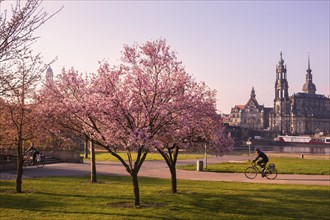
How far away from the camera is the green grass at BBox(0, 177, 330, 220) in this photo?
14.5 m

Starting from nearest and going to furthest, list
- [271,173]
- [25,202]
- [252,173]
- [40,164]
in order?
[25,202] → [271,173] → [252,173] → [40,164]

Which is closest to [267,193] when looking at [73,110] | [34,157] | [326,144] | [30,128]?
[73,110]

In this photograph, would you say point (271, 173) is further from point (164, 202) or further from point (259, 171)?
point (164, 202)

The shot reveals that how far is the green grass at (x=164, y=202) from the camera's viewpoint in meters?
14.5

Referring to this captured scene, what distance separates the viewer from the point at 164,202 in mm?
17062

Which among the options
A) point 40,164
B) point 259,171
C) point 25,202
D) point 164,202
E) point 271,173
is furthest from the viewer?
point 40,164

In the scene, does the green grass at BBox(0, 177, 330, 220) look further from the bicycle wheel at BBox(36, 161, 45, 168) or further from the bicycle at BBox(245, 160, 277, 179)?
the bicycle wheel at BBox(36, 161, 45, 168)

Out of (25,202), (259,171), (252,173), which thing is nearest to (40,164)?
(252,173)

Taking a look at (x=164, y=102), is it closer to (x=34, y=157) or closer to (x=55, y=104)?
(x=55, y=104)

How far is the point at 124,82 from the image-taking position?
16625 millimetres

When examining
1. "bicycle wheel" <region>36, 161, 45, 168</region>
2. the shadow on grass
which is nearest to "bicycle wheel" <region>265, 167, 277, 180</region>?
the shadow on grass

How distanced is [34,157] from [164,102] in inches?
916

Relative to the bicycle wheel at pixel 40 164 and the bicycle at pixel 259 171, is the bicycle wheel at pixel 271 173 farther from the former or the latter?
the bicycle wheel at pixel 40 164

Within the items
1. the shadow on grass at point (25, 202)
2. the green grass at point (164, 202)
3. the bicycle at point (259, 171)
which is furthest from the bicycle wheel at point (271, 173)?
the shadow on grass at point (25, 202)
